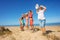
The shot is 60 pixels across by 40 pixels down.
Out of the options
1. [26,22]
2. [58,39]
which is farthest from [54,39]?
[26,22]

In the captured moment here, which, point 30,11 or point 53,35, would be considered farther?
point 30,11

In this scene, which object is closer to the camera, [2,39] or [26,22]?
[2,39]

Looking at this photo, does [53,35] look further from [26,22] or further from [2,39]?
[26,22]

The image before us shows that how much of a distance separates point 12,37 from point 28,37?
1198 mm

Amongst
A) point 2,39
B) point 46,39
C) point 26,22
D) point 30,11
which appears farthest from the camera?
point 26,22

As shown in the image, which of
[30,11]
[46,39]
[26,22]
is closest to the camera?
[46,39]

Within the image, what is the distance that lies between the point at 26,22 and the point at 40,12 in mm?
4345

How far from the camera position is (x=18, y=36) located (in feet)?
41.6

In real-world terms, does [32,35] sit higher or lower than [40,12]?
lower

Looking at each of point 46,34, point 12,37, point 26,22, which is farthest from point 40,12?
point 26,22

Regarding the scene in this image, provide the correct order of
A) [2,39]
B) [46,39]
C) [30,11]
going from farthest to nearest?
[30,11]
[2,39]
[46,39]

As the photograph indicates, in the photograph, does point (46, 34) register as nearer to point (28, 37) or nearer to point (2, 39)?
point (28, 37)

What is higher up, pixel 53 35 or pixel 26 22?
pixel 26 22

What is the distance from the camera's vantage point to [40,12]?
12.7 meters
